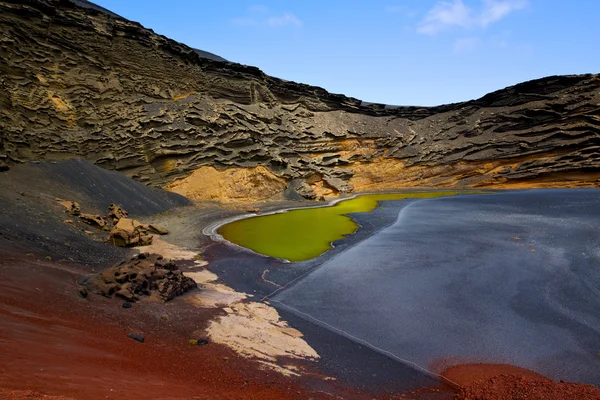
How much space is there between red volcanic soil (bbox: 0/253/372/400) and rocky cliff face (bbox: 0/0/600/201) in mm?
16886

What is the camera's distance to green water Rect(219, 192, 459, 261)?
18103mm

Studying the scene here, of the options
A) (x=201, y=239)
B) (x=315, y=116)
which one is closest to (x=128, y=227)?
(x=201, y=239)

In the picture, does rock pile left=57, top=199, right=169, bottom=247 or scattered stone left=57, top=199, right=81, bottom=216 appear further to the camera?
scattered stone left=57, top=199, right=81, bottom=216

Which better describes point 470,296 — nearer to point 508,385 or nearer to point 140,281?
point 508,385

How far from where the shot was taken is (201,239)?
19.6 m

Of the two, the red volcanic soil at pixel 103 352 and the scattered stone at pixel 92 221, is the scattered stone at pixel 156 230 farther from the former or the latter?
the red volcanic soil at pixel 103 352

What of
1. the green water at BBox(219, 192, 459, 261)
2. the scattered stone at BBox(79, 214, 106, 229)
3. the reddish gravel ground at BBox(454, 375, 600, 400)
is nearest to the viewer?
the reddish gravel ground at BBox(454, 375, 600, 400)

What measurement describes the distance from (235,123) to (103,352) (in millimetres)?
33826

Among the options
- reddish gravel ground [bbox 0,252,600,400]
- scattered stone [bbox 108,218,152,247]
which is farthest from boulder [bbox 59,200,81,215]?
reddish gravel ground [bbox 0,252,600,400]

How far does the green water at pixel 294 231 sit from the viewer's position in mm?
18103

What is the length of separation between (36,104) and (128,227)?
58.2 feet

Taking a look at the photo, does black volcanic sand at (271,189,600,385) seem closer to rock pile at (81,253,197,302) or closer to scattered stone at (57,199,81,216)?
rock pile at (81,253,197,302)

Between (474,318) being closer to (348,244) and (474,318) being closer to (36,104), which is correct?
(348,244)

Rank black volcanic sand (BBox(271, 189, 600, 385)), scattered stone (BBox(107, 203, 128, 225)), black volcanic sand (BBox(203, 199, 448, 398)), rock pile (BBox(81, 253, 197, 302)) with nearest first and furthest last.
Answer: black volcanic sand (BBox(203, 199, 448, 398)) → black volcanic sand (BBox(271, 189, 600, 385)) → rock pile (BBox(81, 253, 197, 302)) → scattered stone (BBox(107, 203, 128, 225))
